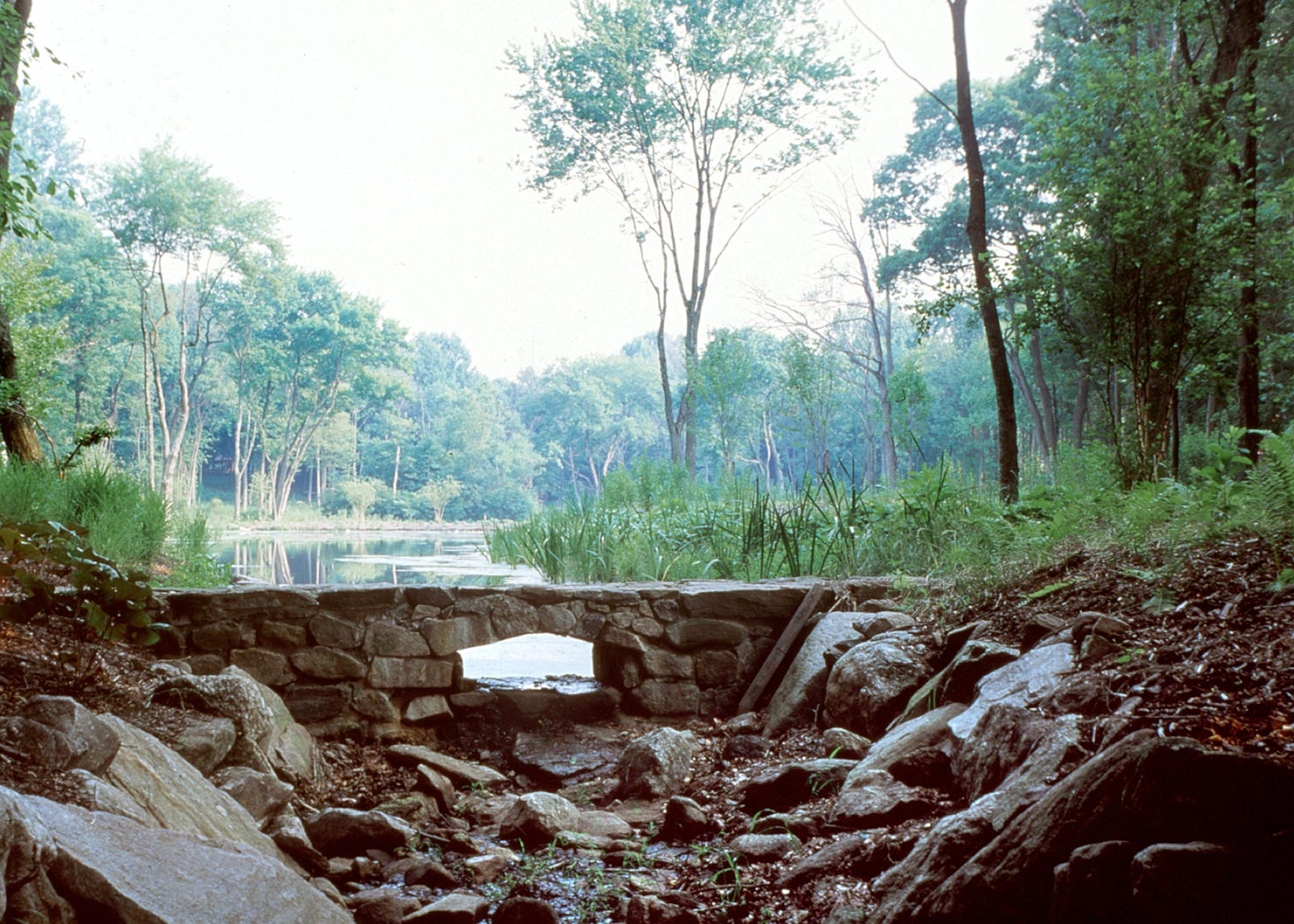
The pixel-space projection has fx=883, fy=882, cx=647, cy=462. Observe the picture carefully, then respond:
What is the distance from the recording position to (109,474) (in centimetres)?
680

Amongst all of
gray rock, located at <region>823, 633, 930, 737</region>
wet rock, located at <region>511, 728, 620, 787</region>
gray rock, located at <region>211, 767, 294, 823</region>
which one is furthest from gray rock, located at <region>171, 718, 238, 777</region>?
gray rock, located at <region>823, 633, 930, 737</region>

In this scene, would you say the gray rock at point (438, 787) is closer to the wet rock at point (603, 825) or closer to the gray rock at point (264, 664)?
the wet rock at point (603, 825)

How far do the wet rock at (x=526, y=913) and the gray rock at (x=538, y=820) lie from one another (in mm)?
671

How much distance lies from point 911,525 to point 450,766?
3343mm

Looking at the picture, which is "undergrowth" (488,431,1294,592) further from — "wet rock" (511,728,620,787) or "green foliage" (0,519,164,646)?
"green foliage" (0,519,164,646)

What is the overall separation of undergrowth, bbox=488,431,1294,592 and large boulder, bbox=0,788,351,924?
A: 2.74 m

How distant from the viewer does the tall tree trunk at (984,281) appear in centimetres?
703

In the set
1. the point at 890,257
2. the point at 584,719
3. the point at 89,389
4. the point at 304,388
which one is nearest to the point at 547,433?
the point at 304,388

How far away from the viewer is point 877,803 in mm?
2490

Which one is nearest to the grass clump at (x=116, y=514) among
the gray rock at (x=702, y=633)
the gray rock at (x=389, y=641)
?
the gray rock at (x=389, y=641)

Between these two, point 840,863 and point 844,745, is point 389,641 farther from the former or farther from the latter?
point 840,863

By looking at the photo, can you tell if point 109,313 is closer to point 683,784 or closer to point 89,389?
point 89,389

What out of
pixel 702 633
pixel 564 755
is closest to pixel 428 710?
pixel 564 755

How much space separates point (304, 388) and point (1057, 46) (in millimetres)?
22881
